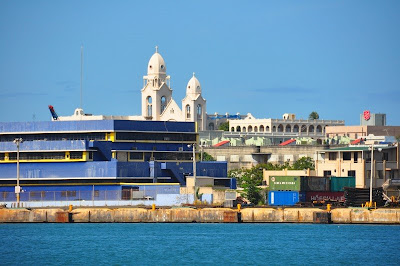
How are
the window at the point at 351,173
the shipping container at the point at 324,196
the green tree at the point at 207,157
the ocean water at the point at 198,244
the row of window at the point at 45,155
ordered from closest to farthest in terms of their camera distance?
the ocean water at the point at 198,244
the shipping container at the point at 324,196
the row of window at the point at 45,155
the window at the point at 351,173
the green tree at the point at 207,157

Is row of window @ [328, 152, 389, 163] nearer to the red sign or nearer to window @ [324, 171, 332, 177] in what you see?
window @ [324, 171, 332, 177]

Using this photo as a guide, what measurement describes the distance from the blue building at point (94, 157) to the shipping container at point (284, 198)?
39.2 feet

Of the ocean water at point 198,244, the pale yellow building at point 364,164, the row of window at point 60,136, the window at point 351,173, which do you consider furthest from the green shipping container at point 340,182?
the row of window at point 60,136

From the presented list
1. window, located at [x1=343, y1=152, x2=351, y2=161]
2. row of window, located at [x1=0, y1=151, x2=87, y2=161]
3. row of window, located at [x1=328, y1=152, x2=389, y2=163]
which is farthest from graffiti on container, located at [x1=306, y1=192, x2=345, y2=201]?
row of window, located at [x1=0, y1=151, x2=87, y2=161]

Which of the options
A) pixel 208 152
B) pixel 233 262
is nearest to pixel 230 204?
pixel 233 262

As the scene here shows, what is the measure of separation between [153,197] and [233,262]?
1951 inches

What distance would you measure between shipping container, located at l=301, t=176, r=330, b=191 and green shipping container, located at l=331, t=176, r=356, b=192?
0.87 meters

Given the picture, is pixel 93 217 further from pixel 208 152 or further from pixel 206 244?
pixel 208 152

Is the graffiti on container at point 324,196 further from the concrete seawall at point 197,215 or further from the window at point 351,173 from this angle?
the concrete seawall at point 197,215

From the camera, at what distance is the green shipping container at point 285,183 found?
443ft

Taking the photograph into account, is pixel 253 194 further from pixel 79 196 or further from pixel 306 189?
pixel 79 196

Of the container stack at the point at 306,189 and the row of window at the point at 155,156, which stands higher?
the row of window at the point at 155,156

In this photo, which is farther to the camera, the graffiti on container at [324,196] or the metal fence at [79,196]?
the graffiti on container at [324,196]

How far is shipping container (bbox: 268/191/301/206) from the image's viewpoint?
133m
